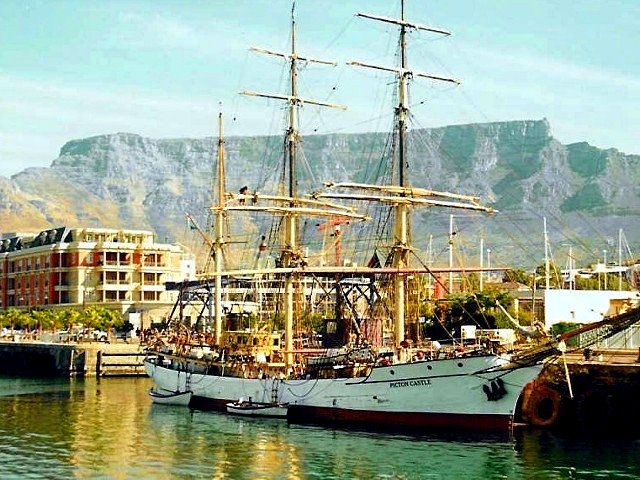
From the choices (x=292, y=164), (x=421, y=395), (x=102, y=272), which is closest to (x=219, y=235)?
(x=292, y=164)

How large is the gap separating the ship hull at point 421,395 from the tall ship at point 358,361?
2.0 inches

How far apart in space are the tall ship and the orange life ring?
2.12 m

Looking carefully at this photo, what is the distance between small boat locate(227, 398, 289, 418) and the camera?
55.3 m

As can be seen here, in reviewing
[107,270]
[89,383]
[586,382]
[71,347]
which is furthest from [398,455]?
[107,270]

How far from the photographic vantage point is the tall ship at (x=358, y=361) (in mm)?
48094

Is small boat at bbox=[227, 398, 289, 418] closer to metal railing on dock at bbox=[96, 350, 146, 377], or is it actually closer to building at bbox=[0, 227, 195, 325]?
metal railing on dock at bbox=[96, 350, 146, 377]

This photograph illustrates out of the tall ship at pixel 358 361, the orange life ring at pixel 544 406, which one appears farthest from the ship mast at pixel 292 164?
the orange life ring at pixel 544 406

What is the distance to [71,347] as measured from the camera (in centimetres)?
9088

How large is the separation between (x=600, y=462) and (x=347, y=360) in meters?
17.4

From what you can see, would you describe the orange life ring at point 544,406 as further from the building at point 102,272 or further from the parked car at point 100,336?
the building at point 102,272

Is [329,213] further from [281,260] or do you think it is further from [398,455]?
[398,455]

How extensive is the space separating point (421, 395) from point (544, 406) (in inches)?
236

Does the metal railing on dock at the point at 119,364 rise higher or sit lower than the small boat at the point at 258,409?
higher

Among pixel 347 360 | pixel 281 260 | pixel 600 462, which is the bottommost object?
pixel 600 462
